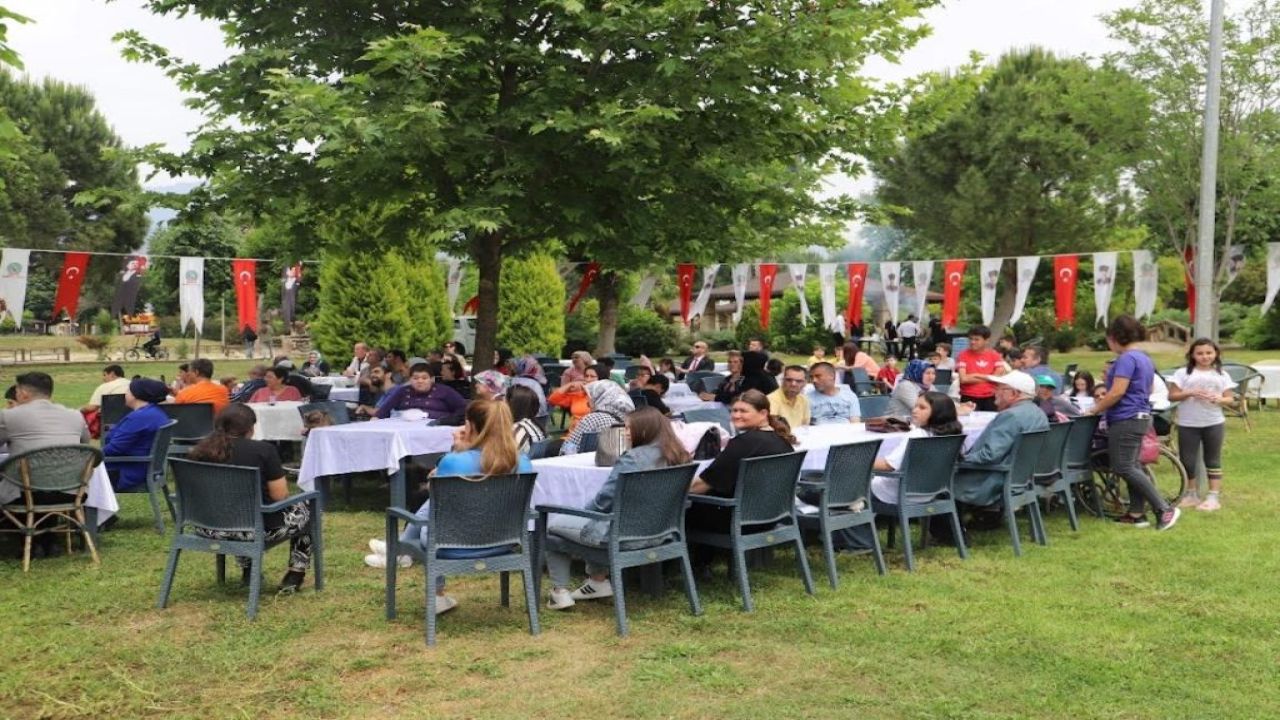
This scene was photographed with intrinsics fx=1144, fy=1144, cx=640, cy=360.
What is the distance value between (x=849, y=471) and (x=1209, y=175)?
9.80m

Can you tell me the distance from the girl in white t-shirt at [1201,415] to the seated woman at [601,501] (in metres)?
4.83

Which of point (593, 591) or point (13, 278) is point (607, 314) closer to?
point (13, 278)

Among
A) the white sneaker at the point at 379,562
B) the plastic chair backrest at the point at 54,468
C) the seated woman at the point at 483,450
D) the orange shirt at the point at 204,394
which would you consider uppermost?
the seated woman at the point at 483,450

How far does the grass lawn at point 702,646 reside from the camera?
4406 millimetres

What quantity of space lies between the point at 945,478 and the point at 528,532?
9.59 feet

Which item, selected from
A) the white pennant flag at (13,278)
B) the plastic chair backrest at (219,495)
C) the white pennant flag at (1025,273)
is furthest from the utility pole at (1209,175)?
the white pennant flag at (13,278)

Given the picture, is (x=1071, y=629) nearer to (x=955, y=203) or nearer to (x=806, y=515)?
(x=806, y=515)

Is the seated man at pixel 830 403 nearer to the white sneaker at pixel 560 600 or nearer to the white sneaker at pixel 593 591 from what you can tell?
the white sneaker at pixel 593 591

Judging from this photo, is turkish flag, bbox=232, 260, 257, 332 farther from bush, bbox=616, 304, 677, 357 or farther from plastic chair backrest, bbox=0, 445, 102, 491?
bush, bbox=616, 304, 677, 357

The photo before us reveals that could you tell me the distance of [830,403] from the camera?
29.8ft

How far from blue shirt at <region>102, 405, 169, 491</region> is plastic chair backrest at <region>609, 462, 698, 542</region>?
4.43 meters

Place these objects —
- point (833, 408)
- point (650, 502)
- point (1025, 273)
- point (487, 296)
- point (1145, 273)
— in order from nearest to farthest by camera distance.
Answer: point (650, 502) < point (833, 408) < point (487, 296) < point (1145, 273) < point (1025, 273)

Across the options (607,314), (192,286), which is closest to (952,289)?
(607,314)

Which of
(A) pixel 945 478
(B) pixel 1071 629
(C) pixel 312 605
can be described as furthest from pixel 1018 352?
(C) pixel 312 605
